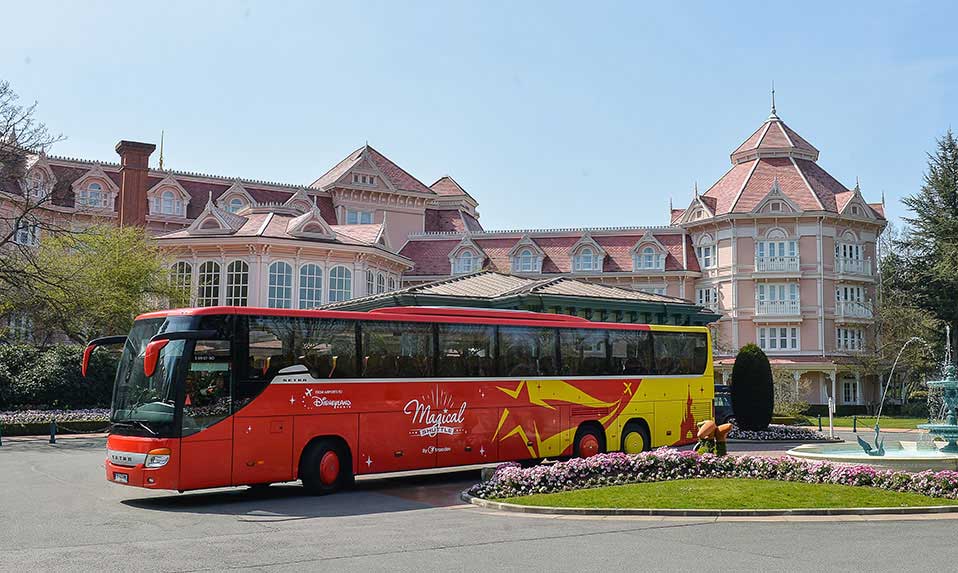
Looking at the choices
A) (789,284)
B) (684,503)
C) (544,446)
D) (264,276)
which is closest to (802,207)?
(789,284)

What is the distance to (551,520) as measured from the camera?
14016mm

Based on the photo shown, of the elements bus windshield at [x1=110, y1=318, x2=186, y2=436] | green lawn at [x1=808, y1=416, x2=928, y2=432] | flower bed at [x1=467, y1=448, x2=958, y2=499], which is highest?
bus windshield at [x1=110, y1=318, x2=186, y2=436]

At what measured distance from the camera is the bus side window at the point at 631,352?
2286 cm

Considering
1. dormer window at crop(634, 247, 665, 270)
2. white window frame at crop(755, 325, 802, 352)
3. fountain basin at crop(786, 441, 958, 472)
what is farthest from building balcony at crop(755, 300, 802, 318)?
fountain basin at crop(786, 441, 958, 472)

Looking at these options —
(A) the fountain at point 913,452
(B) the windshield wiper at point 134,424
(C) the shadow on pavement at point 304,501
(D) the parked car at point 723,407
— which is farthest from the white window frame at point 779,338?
(B) the windshield wiper at point 134,424

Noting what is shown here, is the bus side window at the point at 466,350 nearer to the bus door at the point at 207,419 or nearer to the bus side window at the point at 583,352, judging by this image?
the bus side window at the point at 583,352

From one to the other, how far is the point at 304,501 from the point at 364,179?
47.5 meters

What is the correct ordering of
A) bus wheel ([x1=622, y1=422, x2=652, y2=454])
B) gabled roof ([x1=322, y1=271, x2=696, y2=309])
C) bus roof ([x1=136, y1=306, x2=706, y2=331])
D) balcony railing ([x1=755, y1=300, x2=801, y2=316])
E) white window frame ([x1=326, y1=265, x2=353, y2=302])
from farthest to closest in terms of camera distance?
1. balcony railing ([x1=755, y1=300, x2=801, y2=316])
2. white window frame ([x1=326, y1=265, x2=353, y2=302])
3. gabled roof ([x1=322, y1=271, x2=696, y2=309])
4. bus wheel ([x1=622, y1=422, x2=652, y2=454])
5. bus roof ([x1=136, y1=306, x2=706, y2=331])

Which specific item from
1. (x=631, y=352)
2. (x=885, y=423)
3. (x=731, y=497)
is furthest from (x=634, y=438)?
Answer: (x=885, y=423)

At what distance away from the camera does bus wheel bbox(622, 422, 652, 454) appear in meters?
23.1

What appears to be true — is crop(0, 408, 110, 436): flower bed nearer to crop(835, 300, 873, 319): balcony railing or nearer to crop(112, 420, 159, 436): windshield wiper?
crop(112, 420, 159, 436): windshield wiper

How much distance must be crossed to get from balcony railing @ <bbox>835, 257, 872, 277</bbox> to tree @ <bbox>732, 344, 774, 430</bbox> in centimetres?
2849

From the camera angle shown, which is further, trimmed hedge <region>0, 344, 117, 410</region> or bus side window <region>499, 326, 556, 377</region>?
trimmed hedge <region>0, 344, 117, 410</region>

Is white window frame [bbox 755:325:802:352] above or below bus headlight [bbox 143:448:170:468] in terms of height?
above
